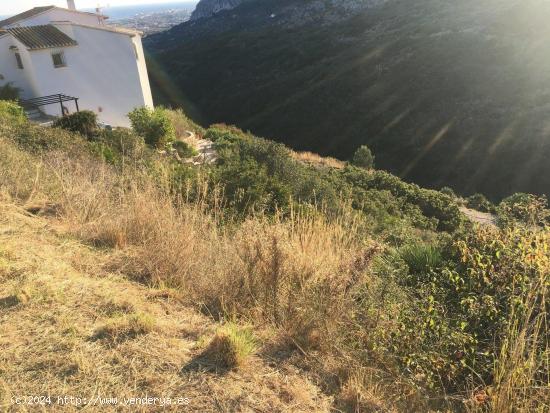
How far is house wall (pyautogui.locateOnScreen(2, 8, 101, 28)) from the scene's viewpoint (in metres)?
19.5

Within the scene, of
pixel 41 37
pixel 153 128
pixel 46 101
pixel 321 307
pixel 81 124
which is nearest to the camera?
pixel 321 307

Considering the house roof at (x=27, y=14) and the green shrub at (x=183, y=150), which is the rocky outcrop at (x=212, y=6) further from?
the green shrub at (x=183, y=150)

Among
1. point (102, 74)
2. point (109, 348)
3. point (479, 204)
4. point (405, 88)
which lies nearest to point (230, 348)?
point (109, 348)

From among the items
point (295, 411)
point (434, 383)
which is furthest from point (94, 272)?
point (434, 383)

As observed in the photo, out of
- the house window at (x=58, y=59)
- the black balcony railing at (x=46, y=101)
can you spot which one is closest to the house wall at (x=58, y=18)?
the house window at (x=58, y=59)

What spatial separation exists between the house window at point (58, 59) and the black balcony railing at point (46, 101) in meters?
1.77

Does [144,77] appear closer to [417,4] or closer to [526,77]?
[526,77]

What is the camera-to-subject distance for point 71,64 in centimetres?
1839

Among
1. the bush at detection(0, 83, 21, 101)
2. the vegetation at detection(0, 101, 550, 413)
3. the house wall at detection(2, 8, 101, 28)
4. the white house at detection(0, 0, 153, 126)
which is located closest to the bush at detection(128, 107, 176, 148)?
the white house at detection(0, 0, 153, 126)

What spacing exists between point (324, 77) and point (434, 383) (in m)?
55.2

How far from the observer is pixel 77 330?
102 inches

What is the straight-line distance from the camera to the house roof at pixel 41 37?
1689cm

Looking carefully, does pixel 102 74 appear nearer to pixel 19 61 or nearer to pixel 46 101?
pixel 46 101

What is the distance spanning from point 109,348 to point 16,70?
1952 centimetres
